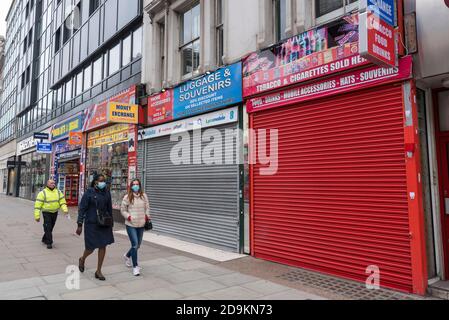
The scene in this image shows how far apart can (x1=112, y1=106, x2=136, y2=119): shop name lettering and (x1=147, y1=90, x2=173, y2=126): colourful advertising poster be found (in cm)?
66

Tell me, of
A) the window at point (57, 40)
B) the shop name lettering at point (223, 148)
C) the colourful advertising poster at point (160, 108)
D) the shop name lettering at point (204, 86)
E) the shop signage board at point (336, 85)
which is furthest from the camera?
the window at point (57, 40)

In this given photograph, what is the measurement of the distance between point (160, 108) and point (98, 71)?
24.4ft

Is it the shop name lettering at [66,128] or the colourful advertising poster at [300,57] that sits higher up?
the shop name lettering at [66,128]

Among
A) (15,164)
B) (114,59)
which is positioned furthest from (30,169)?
(114,59)

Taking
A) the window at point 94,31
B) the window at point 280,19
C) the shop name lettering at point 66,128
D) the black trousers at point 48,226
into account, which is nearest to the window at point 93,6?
the window at point 94,31

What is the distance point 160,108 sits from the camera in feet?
40.2

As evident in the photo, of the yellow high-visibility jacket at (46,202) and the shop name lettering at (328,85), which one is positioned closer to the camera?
the shop name lettering at (328,85)

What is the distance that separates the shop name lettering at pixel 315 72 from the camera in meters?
6.53

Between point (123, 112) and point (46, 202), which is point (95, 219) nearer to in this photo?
point (46, 202)

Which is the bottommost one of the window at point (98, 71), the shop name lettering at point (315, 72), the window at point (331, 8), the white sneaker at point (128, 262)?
the white sneaker at point (128, 262)

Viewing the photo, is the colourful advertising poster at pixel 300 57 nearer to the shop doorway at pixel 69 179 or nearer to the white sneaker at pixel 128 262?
the white sneaker at pixel 128 262

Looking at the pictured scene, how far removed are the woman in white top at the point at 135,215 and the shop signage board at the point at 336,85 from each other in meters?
3.38

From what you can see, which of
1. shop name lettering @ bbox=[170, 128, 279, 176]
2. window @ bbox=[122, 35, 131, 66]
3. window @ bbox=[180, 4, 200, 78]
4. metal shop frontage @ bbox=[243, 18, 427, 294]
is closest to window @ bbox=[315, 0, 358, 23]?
metal shop frontage @ bbox=[243, 18, 427, 294]

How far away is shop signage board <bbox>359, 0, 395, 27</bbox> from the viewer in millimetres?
5441
